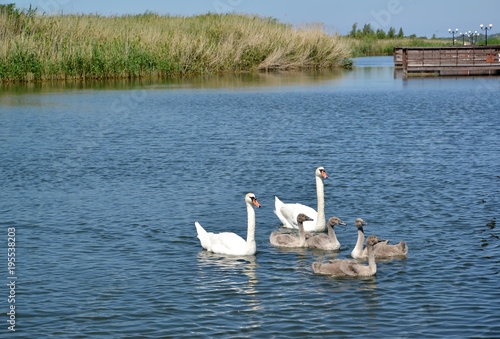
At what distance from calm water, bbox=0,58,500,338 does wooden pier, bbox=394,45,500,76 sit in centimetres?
2951

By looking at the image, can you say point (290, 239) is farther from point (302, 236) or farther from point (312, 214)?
point (312, 214)

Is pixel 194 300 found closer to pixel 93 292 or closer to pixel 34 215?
pixel 93 292

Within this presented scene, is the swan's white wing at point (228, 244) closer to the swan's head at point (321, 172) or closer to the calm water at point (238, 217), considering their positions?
the calm water at point (238, 217)

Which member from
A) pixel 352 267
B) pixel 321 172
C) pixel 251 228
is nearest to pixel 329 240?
pixel 251 228

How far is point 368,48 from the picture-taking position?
11531 centimetres

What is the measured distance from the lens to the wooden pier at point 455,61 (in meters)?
58.6

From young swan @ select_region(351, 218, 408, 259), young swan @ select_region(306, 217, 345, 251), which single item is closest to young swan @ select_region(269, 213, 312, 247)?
young swan @ select_region(306, 217, 345, 251)

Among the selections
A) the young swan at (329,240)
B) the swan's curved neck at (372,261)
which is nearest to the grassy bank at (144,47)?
the young swan at (329,240)

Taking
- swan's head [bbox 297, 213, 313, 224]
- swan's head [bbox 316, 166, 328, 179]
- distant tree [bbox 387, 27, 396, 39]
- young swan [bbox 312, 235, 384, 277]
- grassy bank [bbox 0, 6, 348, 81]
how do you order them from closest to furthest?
young swan [bbox 312, 235, 384, 277]
swan's head [bbox 297, 213, 313, 224]
swan's head [bbox 316, 166, 328, 179]
grassy bank [bbox 0, 6, 348, 81]
distant tree [bbox 387, 27, 396, 39]

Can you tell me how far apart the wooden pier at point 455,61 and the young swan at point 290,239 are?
1913 inches

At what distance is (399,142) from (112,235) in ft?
40.9

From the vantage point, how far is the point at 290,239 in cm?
1186

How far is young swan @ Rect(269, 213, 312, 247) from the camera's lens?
11867mm

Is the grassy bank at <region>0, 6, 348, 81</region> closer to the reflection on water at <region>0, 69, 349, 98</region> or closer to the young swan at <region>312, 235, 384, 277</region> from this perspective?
the reflection on water at <region>0, 69, 349, 98</region>
